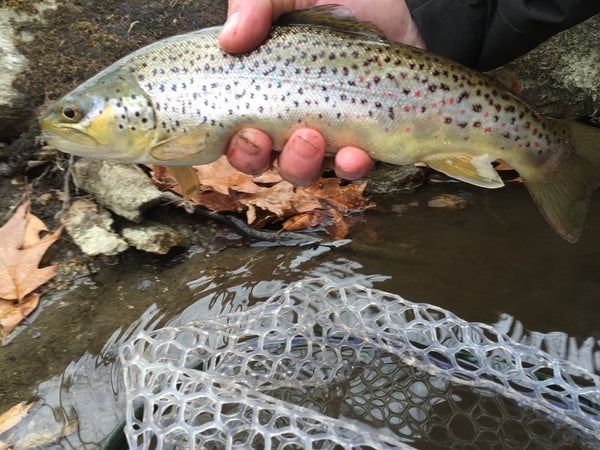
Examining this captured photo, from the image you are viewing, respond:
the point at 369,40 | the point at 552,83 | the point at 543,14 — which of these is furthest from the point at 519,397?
the point at 552,83

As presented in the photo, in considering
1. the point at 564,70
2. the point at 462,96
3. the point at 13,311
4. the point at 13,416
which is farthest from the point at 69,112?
the point at 564,70

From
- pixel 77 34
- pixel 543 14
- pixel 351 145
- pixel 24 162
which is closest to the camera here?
pixel 351 145

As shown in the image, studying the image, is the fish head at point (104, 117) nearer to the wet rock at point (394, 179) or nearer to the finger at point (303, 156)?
the finger at point (303, 156)

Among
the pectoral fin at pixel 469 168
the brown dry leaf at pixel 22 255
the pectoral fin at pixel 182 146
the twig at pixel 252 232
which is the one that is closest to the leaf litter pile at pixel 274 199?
the twig at pixel 252 232

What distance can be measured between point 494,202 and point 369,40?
8.02 feet

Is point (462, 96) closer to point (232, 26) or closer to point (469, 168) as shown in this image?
point (469, 168)

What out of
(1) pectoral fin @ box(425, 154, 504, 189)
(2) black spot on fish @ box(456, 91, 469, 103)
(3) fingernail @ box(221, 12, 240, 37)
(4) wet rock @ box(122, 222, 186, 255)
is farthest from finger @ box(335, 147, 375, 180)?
(4) wet rock @ box(122, 222, 186, 255)

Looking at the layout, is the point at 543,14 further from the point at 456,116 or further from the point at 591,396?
the point at 591,396

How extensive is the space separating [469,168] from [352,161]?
635 mm

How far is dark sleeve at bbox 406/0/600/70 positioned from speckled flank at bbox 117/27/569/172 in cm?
75

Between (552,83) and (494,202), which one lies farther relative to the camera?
(552,83)

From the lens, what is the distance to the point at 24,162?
3801 millimetres

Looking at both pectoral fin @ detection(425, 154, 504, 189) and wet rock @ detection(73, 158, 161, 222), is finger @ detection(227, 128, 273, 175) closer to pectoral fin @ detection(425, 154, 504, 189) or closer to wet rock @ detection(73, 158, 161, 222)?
pectoral fin @ detection(425, 154, 504, 189)

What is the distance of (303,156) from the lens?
8.70 ft
